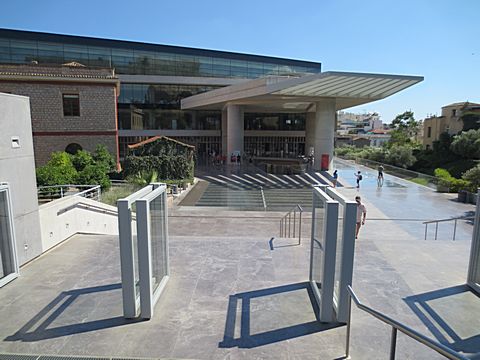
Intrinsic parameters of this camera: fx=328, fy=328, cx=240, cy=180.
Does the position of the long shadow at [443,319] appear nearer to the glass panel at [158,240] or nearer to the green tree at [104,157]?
the glass panel at [158,240]

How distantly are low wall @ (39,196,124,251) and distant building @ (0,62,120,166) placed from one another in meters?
15.4

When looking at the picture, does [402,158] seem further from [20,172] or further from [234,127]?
[20,172]

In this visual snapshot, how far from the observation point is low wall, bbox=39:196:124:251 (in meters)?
8.16

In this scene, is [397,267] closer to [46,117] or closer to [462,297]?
[462,297]

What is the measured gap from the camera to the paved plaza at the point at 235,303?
4.35 metres

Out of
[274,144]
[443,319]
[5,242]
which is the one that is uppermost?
[274,144]

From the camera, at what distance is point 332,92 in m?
28.8

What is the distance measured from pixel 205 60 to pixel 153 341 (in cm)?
4930

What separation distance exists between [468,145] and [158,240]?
161 feet

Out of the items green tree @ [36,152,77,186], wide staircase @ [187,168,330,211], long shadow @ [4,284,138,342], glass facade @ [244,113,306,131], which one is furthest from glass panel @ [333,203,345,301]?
glass facade @ [244,113,306,131]

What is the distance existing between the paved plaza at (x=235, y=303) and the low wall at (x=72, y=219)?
479 mm

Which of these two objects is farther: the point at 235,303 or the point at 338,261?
the point at 235,303

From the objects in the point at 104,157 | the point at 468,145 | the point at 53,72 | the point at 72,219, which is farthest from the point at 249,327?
the point at 468,145

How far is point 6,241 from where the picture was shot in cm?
629
